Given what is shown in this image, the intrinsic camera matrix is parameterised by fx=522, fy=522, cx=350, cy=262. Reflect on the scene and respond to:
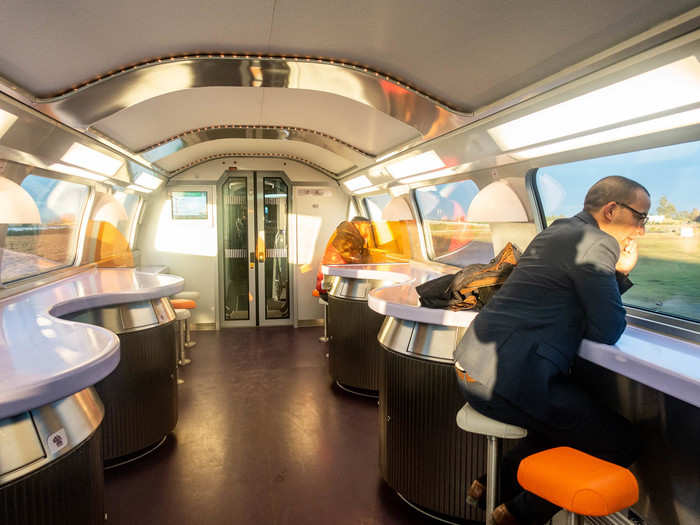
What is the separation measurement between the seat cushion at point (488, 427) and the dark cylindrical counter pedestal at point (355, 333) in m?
2.77

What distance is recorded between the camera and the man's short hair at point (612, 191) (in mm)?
2363

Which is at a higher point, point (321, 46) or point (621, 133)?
point (321, 46)

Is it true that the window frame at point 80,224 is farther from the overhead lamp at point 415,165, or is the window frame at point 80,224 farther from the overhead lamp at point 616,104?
the overhead lamp at point 616,104

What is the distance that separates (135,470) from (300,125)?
3666 mm

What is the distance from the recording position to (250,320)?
887cm

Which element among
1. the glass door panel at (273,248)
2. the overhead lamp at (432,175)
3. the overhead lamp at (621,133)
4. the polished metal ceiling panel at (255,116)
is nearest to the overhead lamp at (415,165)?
the overhead lamp at (432,175)

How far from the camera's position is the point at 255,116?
5.31m

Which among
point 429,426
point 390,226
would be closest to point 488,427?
point 429,426

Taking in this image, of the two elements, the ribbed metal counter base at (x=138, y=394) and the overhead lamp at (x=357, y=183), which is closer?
the ribbed metal counter base at (x=138, y=394)

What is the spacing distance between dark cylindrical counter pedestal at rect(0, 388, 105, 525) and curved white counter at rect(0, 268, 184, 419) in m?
0.11

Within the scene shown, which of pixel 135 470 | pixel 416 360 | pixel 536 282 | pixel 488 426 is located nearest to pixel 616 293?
pixel 536 282

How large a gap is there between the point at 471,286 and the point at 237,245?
21.1 feet

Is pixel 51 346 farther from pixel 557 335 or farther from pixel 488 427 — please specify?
pixel 557 335

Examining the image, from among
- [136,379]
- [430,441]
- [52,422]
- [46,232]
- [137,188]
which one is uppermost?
[137,188]
